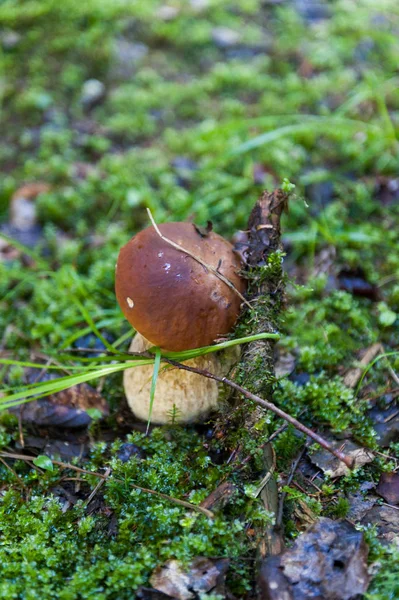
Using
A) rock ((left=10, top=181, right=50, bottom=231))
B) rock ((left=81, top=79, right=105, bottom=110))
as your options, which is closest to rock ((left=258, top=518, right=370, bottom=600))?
rock ((left=10, top=181, right=50, bottom=231))

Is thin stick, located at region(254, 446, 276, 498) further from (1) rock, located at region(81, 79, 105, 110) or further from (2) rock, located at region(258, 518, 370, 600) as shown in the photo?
(1) rock, located at region(81, 79, 105, 110)

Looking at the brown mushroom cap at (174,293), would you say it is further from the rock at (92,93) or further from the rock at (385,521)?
the rock at (92,93)

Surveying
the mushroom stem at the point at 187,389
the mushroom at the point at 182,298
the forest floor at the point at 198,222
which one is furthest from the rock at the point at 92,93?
the mushroom stem at the point at 187,389

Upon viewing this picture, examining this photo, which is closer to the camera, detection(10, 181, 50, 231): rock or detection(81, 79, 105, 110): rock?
detection(10, 181, 50, 231): rock

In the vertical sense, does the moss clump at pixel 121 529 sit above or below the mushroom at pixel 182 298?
below

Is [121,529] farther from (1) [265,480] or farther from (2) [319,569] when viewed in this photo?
Result: (2) [319,569]

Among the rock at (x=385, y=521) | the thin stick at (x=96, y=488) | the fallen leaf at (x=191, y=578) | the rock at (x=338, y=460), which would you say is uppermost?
the fallen leaf at (x=191, y=578)
